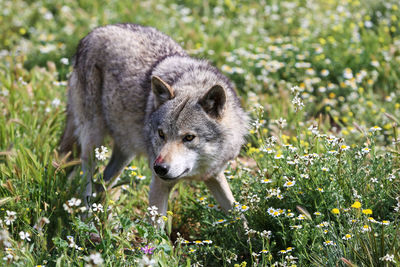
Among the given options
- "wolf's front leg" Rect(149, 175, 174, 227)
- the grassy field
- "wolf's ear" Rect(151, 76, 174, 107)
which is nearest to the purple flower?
the grassy field

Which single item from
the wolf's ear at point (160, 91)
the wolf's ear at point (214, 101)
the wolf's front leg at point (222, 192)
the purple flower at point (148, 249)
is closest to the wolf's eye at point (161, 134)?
the wolf's ear at point (160, 91)

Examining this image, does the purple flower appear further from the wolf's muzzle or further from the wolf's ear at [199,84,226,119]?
the wolf's ear at [199,84,226,119]

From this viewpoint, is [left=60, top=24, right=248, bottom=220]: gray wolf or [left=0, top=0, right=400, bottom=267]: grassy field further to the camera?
[left=60, top=24, right=248, bottom=220]: gray wolf

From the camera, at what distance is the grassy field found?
359 cm

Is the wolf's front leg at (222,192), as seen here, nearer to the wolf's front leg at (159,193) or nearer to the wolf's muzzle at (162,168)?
the wolf's front leg at (159,193)

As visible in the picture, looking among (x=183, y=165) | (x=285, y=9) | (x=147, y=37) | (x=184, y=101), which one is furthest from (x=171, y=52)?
(x=285, y=9)

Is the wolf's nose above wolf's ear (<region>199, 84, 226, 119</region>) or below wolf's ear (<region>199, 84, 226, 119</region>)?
below

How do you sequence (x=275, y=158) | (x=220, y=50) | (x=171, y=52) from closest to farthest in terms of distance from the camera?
1. (x=275, y=158)
2. (x=171, y=52)
3. (x=220, y=50)

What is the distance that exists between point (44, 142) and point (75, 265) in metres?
2.58

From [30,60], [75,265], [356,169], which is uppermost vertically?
[356,169]

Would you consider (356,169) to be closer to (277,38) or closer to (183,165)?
(183,165)

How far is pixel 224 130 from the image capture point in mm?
4492

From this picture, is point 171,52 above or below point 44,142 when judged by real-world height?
above

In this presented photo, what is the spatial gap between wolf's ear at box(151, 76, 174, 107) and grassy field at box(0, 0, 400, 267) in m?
0.73
